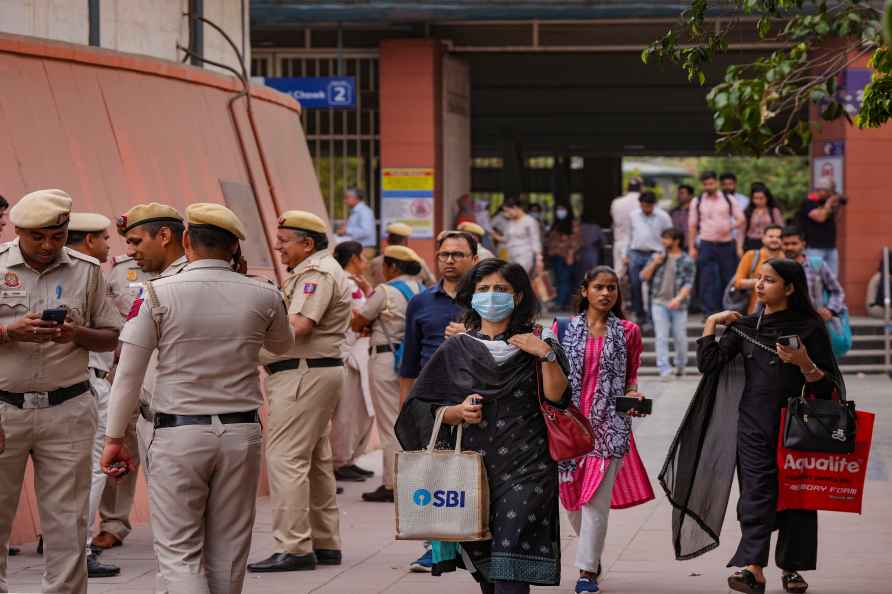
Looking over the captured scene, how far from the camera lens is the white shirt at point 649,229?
62.5 feet

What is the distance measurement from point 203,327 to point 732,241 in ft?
47.5

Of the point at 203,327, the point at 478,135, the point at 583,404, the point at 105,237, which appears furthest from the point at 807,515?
the point at 478,135

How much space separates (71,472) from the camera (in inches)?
257

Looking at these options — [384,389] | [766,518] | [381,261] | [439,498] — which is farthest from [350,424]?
[439,498]

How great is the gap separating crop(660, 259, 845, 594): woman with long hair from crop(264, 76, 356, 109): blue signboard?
509 inches

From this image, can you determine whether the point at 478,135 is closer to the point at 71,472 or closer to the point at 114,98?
the point at 114,98

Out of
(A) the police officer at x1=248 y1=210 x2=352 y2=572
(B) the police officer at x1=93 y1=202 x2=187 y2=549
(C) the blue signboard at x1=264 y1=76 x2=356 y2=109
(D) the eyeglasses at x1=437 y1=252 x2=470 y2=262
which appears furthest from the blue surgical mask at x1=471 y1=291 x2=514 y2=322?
(C) the blue signboard at x1=264 y1=76 x2=356 y2=109

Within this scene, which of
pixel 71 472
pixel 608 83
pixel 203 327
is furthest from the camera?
pixel 608 83

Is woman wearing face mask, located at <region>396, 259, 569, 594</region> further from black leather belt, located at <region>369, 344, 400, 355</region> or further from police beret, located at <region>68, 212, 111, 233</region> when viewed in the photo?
black leather belt, located at <region>369, 344, 400, 355</region>

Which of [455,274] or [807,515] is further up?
[455,274]

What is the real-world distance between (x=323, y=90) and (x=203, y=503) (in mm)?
15032

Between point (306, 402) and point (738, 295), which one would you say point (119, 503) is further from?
point (738, 295)

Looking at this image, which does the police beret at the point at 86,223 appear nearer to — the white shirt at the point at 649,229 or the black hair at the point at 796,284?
the black hair at the point at 796,284

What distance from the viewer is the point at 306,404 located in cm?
836
